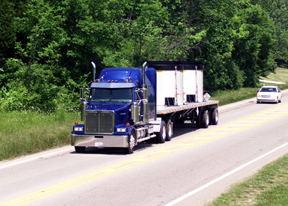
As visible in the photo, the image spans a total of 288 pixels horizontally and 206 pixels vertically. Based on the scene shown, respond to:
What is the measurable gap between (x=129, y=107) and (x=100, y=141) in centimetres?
169

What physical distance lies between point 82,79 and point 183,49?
41.4 ft

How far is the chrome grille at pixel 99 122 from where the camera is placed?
16.3 meters

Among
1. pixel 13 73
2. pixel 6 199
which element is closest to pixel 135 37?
pixel 13 73

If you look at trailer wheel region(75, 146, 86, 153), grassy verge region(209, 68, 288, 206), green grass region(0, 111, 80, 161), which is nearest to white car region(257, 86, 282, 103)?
green grass region(0, 111, 80, 161)

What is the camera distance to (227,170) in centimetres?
1342

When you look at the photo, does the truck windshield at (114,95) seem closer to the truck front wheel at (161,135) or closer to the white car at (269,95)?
the truck front wheel at (161,135)

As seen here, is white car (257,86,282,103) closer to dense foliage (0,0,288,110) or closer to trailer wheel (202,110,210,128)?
dense foliage (0,0,288,110)

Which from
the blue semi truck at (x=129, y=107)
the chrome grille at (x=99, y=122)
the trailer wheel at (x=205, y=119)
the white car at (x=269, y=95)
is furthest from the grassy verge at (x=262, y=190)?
the white car at (x=269, y=95)

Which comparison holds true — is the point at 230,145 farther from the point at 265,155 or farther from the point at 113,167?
the point at 113,167

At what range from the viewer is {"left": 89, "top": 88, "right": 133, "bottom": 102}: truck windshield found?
56.4 feet

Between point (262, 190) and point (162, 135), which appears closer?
point (262, 190)

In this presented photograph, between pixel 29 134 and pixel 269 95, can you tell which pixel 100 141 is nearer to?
pixel 29 134

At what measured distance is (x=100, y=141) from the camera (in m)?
16.3

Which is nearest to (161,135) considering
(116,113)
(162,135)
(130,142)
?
(162,135)
